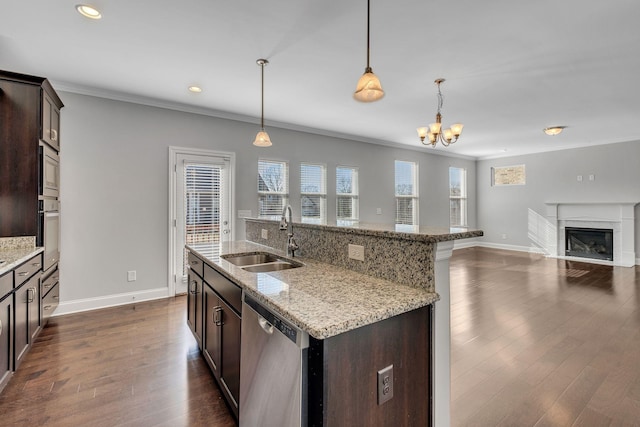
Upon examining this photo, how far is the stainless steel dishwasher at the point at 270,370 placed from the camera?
1.08 metres

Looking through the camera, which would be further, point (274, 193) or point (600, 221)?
point (600, 221)

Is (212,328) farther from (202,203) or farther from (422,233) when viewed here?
(202,203)

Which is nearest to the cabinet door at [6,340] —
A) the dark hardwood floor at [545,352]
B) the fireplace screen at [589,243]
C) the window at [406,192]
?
the dark hardwood floor at [545,352]

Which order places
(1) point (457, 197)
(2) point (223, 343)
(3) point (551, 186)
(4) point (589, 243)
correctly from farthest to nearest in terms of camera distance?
(1) point (457, 197) < (3) point (551, 186) < (4) point (589, 243) < (2) point (223, 343)

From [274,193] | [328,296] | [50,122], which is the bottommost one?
[328,296]

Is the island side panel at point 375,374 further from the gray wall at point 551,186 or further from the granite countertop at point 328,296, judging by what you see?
the gray wall at point 551,186

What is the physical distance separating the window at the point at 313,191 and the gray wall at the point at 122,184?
92cm

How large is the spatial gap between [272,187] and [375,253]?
3.75 metres

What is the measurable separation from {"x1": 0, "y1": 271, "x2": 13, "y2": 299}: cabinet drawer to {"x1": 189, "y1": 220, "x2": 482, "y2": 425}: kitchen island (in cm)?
144

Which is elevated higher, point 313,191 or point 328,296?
point 313,191

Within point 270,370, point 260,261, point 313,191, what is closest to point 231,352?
point 270,370

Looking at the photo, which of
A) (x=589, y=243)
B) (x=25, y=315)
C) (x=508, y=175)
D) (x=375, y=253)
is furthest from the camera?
(x=508, y=175)

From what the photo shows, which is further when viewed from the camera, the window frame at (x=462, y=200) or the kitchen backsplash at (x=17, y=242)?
the window frame at (x=462, y=200)

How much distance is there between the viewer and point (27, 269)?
7.66 ft
